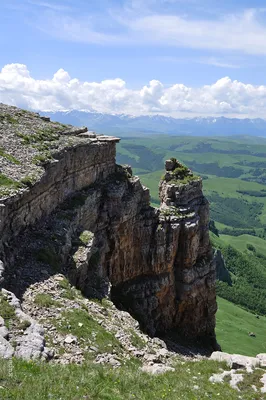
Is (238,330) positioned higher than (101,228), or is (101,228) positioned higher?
(101,228)

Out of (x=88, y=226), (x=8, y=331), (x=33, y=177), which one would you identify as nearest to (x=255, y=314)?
(x=88, y=226)

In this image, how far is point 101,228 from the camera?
184ft

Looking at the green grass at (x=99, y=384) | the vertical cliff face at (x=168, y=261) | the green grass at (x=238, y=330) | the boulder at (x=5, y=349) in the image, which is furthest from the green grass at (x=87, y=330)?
the green grass at (x=238, y=330)

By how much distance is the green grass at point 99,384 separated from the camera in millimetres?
16656

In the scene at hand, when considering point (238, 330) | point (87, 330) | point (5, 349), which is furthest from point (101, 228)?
point (238, 330)

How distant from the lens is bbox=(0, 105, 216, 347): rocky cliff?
119ft

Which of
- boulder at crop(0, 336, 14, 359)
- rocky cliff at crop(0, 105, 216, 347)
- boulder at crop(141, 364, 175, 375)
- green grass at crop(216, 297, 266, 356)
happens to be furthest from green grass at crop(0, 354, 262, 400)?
green grass at crop(216, 297, 266, 356)

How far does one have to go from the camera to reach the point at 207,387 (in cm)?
2216

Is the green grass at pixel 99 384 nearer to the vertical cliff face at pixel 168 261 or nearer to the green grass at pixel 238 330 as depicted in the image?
the vertical cliff face at pixel 168 261

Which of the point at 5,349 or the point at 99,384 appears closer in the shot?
the point at 99,384

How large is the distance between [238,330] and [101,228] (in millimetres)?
104469

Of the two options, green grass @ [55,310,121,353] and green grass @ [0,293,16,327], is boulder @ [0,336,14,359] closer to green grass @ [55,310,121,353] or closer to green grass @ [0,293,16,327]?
green grass @ [0,293,16,327]

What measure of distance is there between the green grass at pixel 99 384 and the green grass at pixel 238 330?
97509mm

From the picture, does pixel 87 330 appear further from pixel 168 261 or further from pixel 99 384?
pixel 168 261
